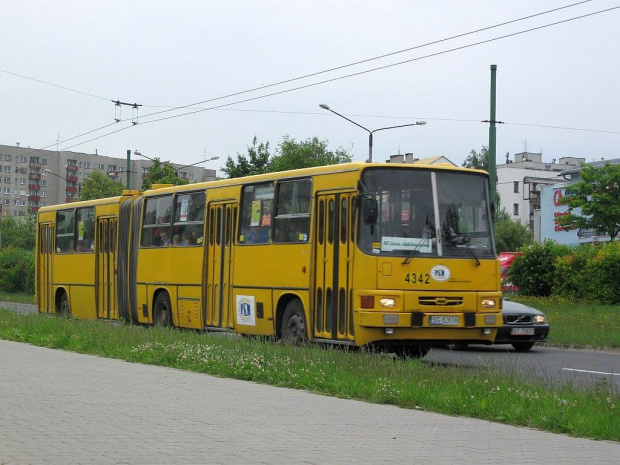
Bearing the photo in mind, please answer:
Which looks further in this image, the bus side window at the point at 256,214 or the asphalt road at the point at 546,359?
the bus side window at the point at 256,214

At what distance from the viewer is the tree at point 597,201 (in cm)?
5875

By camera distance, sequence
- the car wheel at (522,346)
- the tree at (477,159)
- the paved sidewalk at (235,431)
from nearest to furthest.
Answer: the paved sidewalk at (235,431) < the car wheel at (522,346) < the tree at (477,159)

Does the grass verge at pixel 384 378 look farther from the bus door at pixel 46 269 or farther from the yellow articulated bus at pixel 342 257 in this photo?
the bus door at pixel 46 269

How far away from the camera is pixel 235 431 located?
9.08 m

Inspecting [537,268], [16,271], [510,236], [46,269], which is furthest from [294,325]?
[510,236]

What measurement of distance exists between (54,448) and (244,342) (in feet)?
27.6

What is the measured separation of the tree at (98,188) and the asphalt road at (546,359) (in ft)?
252

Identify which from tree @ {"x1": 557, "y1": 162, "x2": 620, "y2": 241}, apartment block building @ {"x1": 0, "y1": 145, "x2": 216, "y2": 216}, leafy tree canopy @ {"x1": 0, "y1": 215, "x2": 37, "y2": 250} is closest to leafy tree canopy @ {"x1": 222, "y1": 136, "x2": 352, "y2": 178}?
tree @ {"x1": 557, "y1": 162, "x2": 620, "y2": 241}

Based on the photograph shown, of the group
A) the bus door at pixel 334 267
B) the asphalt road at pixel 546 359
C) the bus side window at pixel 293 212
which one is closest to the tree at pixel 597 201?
the asphalt road at pixel 546 359

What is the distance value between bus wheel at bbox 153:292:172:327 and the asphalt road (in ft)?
18.7

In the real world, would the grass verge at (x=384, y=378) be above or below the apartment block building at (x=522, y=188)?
below

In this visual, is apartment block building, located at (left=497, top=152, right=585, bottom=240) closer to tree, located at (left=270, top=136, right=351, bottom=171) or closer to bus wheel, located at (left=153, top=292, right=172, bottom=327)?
tree, located at (left=270, top=136, right=351, bottom=171)

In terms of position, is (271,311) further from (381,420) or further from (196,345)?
(381,420)

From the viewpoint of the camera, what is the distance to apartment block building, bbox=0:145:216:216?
164 meters
